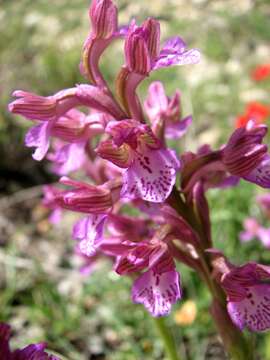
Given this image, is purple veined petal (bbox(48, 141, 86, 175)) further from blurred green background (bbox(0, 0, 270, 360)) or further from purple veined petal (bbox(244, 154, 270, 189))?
blurred green background (bbox(0, 0, 270, 360))

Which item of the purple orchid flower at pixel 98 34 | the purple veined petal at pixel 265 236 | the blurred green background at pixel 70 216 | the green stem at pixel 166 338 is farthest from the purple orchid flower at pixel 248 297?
the purple veined petal at pixel 265 236

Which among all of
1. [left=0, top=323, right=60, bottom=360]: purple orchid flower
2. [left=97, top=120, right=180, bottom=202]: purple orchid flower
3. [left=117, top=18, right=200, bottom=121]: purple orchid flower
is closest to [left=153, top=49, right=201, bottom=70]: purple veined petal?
[left=117, top=18, right=200, bottom=121]: purple orchid flower

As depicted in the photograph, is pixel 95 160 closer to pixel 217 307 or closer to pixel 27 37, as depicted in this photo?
pixel 217 307

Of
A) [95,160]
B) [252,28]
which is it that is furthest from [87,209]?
[252,28]

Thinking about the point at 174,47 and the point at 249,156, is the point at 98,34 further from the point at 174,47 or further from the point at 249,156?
the point at 249,156

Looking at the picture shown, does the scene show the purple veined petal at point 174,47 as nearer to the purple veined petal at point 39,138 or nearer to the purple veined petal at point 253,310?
the purple veined petal at point 39,138
